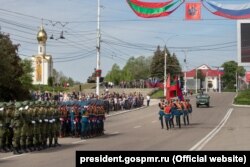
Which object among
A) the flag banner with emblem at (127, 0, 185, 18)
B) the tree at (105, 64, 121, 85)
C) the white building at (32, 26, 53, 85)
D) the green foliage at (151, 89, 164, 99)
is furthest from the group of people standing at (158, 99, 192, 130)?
the tree at (105, 64, 121, 85)

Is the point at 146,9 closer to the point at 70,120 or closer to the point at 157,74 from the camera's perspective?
the point at 70,120

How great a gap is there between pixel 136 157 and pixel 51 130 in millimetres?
12179

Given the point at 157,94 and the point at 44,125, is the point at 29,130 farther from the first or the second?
the point at 157,94

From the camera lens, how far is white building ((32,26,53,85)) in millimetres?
110250

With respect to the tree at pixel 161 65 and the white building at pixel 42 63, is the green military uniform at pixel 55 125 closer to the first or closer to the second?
the white building at pixel 42 63

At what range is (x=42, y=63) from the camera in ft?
374

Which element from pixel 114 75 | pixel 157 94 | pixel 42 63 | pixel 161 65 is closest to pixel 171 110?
pixel 157 94

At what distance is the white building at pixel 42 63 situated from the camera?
4341 inches

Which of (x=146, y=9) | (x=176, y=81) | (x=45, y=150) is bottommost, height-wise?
(x=45, y=150)

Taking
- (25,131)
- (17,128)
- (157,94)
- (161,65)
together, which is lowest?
(25,131)

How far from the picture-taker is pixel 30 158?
17.6 meters

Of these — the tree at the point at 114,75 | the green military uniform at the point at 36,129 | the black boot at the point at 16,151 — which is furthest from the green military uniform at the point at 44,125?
the tree at the point at 114,75

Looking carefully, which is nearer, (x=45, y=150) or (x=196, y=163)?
(x=196, y=163)

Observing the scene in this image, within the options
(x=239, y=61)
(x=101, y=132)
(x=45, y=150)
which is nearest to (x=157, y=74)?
(x=239, y=61)
